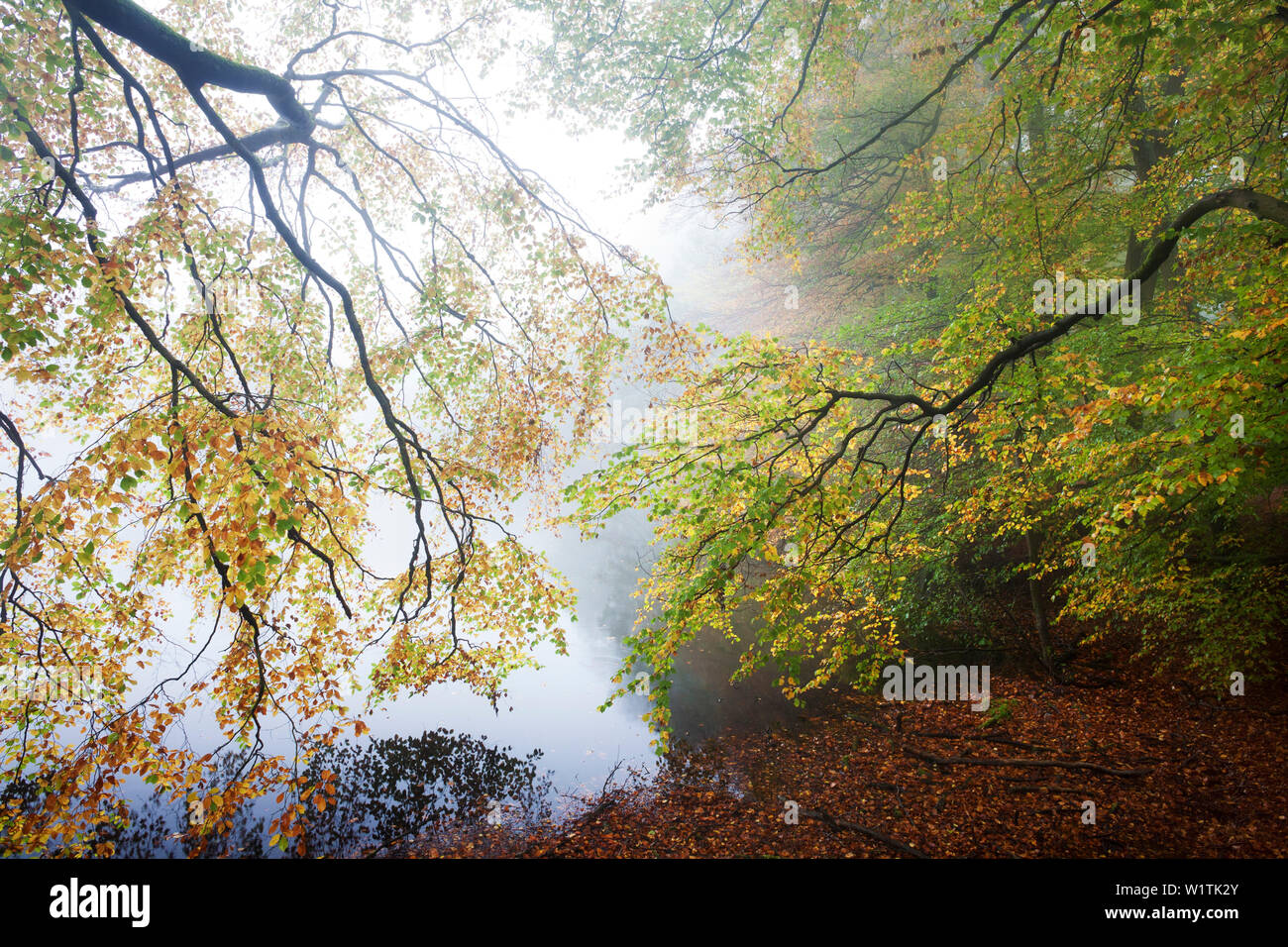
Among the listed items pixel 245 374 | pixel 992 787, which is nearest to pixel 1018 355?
pixel 992 787

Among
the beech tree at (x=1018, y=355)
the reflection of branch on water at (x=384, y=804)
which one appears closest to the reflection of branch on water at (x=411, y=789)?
the reflection of branch on water at (x=384, y=804)

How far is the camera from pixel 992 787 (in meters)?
6.50

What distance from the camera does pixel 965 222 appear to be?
31.0 feet

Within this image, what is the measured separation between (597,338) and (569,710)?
29.6ft

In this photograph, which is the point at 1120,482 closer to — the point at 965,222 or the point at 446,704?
the point at 965,222

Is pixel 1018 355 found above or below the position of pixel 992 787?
above

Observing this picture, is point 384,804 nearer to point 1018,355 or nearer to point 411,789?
point 411,789

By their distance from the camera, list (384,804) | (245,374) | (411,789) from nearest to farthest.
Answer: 1. (245,374)
2. (384,804)
3. (411,789)

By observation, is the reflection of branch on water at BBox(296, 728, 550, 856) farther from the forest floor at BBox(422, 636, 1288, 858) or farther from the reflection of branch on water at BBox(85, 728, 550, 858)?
the forest floor at BBox(422, 636, 1288, 858)

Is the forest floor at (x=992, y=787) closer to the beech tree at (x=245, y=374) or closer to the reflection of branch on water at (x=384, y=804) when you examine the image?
the reflection of branch on water at (x=384, y=804)

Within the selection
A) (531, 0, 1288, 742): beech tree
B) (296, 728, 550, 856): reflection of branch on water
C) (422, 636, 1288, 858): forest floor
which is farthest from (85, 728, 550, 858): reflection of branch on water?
(531, 0, 1288, 742): beech tree

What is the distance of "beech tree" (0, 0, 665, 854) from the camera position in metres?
2.88

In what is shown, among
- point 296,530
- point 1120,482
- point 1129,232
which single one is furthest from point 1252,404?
point 1129,232

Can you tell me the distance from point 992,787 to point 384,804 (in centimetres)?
873
